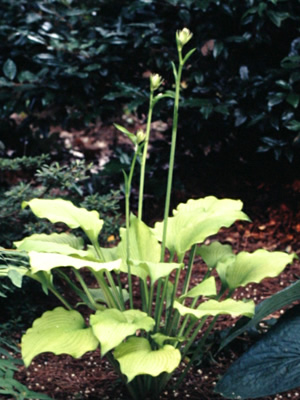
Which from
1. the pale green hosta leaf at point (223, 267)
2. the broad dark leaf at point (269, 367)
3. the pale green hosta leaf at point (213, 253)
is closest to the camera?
the broad dark leaf at point (269, 367)

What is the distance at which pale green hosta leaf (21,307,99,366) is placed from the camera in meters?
2.16

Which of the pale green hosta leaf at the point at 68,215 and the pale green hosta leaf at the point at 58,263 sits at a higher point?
the pale green hosta leaf at the point at 58,263

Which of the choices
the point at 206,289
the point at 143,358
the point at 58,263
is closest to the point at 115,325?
the point at 143,358

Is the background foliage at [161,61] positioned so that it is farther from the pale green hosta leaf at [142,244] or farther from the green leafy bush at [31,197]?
the pale green hosta leaf at [142,244]

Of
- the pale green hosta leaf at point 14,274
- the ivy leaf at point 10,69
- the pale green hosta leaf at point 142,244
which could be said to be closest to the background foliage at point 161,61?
the ivy leaf at point 10,69

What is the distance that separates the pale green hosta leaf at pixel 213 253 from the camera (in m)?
2.72

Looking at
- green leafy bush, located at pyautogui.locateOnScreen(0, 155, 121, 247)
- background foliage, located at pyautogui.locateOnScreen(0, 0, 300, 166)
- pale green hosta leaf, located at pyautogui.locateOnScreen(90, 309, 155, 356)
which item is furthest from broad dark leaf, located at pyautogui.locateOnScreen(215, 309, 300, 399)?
background foliage, located at pyautogui.locateOnScreen(0, 0, 300, 166)

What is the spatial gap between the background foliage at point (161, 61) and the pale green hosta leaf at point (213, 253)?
1.14 m

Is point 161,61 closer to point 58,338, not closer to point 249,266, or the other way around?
point 249,266

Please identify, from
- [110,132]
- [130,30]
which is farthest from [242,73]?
[110,132]

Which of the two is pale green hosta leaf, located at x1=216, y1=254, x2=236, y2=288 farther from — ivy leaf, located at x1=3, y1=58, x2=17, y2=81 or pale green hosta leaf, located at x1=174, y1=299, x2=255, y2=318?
ivy leaf, located at x1=3, y1=58, x2=17, y2=81

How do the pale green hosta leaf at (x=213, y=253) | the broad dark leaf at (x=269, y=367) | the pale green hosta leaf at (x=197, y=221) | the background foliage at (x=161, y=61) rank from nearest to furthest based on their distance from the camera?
the broad dark leaf at (x=269, y=367), the pale green hosta leaf at (x=197, y=221), the pale green hosta leaf at (x=213, y=253), the background foliage at (x=161, y=61)

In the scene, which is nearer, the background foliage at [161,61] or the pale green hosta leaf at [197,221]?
the pale green hosta leaf at [197,221]

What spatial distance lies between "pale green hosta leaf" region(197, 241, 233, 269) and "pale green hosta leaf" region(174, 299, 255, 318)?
0.38 metres
